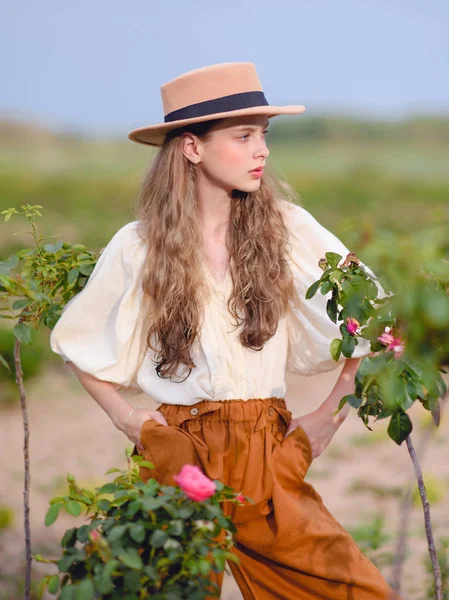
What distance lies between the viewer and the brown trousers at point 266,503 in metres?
2.27

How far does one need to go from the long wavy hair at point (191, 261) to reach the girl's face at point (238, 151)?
0.05m

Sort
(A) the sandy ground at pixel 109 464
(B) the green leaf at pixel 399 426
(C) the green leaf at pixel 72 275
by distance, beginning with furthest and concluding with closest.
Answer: (A) the sandy ground at pixel 109 464
(C) the green leaf at pixel 72 275
(B) the green leaf at pixel 399 426

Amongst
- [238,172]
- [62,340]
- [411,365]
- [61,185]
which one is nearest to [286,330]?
A: [238,172]

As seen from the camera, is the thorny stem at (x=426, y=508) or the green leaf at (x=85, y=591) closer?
the green leaf at (x=85, y=591)

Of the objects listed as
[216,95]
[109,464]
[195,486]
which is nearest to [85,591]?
[195,486]

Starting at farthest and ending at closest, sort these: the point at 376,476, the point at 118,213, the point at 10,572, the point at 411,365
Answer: the point at 118,213 < the point at 376,476 < the point at 10,572 < the point at 411,365

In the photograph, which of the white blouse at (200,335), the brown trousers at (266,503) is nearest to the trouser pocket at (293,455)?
the brown trousers at (266,503)

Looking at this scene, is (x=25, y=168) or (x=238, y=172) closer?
(x=238, y=172)

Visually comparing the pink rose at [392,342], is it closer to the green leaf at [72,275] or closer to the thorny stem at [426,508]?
the thorny stem at [426,508]

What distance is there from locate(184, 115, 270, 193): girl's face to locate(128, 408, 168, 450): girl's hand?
719 millimetres

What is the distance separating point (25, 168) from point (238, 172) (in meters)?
14.0

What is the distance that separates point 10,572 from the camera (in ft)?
11.6

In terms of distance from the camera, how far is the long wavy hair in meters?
2.40

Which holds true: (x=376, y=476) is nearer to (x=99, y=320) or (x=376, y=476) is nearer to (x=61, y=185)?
(x=99, y=320)
